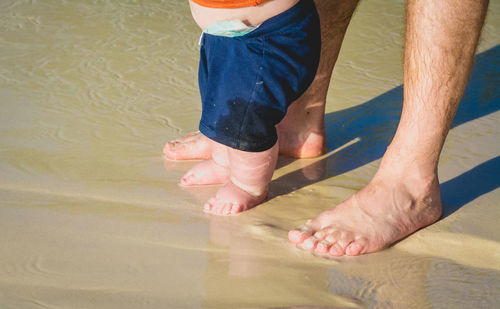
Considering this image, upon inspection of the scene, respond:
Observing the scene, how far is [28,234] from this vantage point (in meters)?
1.53

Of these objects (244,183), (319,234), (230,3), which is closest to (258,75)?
(230,3)

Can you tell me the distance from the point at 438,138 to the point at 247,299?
0.74 m

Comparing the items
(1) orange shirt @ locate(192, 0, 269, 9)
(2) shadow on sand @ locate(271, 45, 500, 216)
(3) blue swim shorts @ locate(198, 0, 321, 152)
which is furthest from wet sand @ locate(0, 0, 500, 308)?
(1) orange shirt @ locate(192, 0, 269, 9)

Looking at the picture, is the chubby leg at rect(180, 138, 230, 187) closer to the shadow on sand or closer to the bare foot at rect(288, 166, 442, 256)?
the shadow on sand

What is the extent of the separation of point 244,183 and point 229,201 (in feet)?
0.24

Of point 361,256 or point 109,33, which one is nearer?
point 361,256

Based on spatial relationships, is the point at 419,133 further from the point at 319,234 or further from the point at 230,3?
the point at 230,3

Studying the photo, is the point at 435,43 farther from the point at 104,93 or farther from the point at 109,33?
the point at 109,33

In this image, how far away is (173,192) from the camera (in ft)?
6.14

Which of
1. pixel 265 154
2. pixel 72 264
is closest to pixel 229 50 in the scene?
pixel 265 154

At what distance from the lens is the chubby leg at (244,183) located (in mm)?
1753

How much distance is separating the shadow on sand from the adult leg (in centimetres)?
9

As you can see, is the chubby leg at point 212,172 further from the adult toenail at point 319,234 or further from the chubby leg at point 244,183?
the adult toenail at point 319,234

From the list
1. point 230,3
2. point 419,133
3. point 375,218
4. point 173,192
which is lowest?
point 173,192
